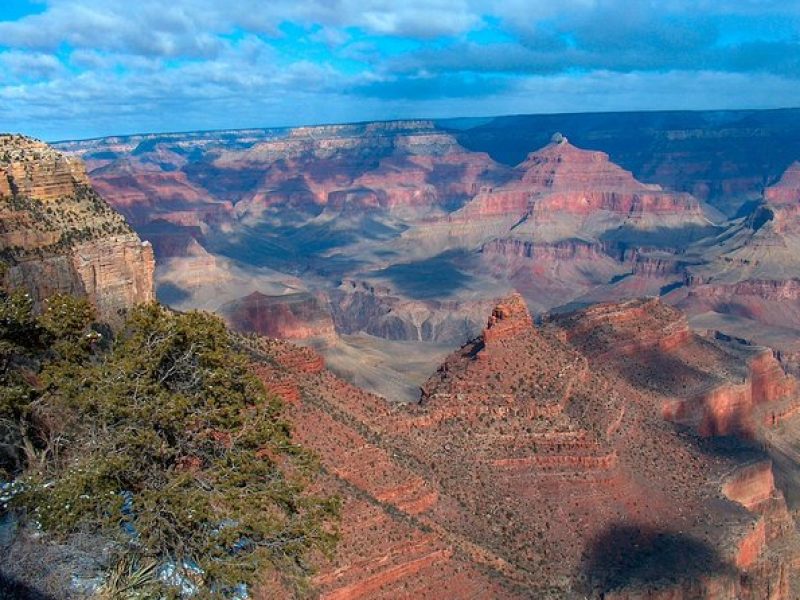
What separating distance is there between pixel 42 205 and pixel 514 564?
2262 cm

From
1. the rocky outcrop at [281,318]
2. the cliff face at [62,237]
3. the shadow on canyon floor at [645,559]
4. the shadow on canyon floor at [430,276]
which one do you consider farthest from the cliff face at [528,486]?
the shadow on canyon floor at [430,276]

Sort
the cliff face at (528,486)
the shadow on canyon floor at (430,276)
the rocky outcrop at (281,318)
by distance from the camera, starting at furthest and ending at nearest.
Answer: the shadow on canyon floor at (430,276) < the rocky outcrop at (281,318) < the cliff face at (528,486)

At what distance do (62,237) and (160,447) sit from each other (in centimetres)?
1923

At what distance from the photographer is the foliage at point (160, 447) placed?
1753 centimetres

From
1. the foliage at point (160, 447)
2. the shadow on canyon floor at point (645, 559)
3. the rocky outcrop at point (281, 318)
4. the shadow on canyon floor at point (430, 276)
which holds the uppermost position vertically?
the foliage at point (160, 447)

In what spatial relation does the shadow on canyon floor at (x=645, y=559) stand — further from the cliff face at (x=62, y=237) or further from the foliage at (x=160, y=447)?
the cliff face at (x=62, y=237)

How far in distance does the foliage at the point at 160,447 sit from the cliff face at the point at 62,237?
12.8 meters

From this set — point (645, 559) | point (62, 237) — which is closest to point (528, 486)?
point (645, 559)

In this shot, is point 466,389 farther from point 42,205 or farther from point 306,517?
point 306,517

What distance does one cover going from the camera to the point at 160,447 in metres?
18.3

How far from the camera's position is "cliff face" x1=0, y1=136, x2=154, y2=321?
1303 inches

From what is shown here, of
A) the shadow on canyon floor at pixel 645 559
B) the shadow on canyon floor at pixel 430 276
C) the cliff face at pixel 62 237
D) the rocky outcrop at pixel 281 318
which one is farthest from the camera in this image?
the shadow on canyon floor at pixel 430 276

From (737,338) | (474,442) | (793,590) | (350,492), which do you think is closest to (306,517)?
(350,492)

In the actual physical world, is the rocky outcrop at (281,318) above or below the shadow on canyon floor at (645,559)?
below
